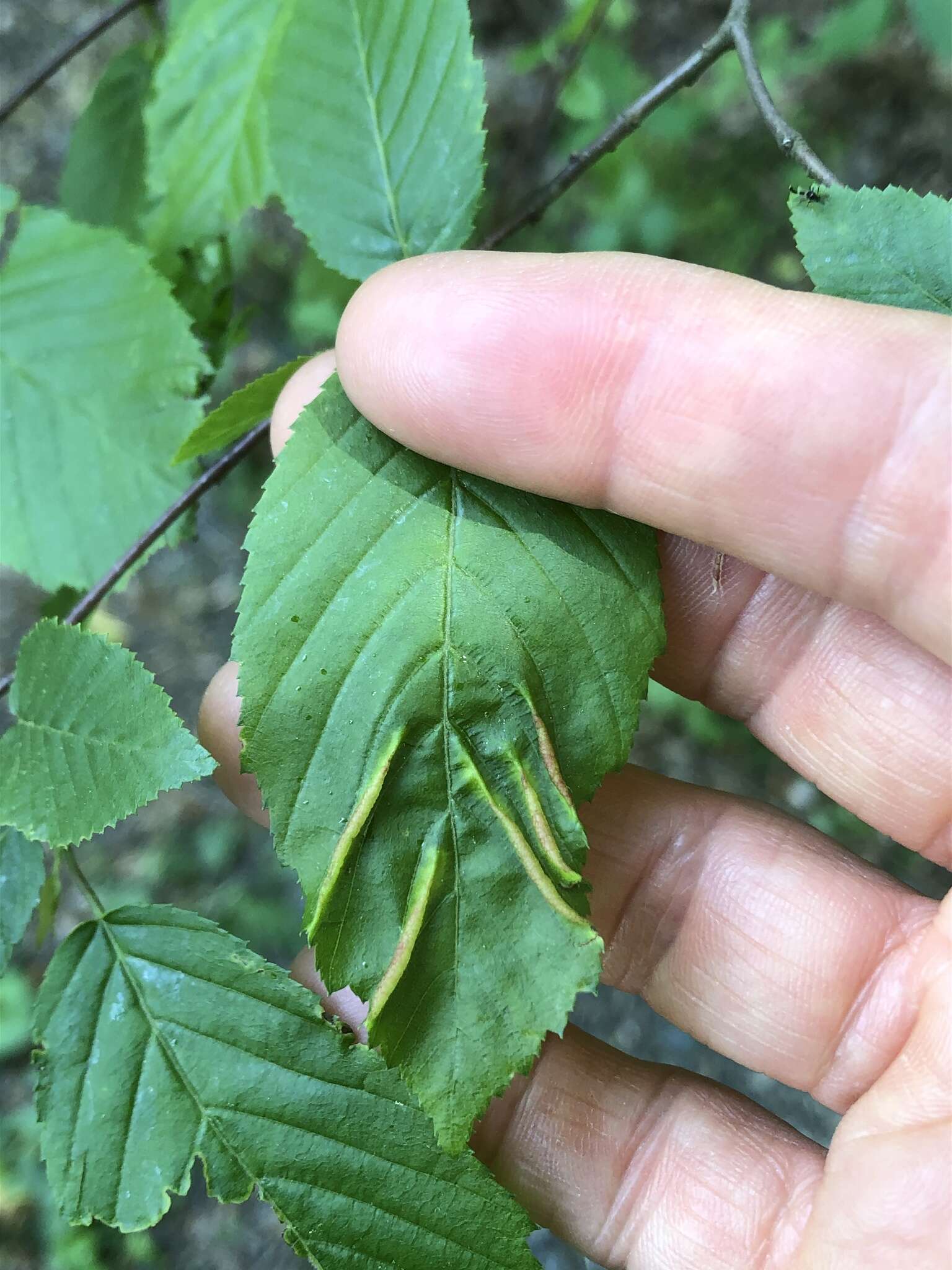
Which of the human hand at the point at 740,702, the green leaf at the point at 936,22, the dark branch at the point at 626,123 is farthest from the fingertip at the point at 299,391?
the green leaf at the point at 936,22

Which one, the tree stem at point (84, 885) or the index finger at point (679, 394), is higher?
the index finger at point (679, 394)

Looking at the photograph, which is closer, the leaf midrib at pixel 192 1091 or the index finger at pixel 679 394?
the index finger at pixel 679 394

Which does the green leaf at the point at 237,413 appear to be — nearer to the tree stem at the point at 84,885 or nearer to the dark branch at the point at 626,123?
the dark branch at the point at 626,123

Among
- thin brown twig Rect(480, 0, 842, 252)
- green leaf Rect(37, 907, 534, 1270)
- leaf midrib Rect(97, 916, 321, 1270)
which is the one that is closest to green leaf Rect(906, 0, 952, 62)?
thin brown twig Rect(480, 0, 842, 252)

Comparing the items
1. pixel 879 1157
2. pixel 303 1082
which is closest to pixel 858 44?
pixel 879 1157

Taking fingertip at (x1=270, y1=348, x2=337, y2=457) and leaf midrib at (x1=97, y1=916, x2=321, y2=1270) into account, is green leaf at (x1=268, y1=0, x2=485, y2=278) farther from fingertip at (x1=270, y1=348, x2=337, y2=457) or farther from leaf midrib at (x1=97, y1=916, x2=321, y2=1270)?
leaf midrib at (x1=97, y1=916, x2=321, y2=1270)

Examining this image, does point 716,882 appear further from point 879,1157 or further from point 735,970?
point 879,1157

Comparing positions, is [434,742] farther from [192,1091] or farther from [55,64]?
[55,64]
